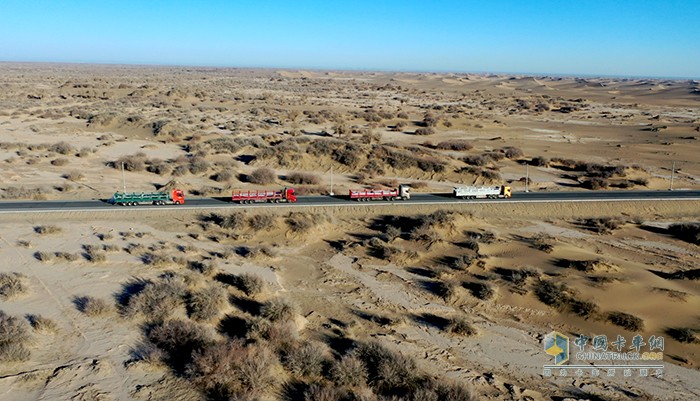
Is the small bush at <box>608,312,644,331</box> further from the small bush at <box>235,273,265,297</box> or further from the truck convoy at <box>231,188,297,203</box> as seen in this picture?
the truck convoy at <box>231,188,297,203</box>

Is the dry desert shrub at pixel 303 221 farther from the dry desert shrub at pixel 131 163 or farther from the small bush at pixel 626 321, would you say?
the dry desert shrub at pixel 131 163

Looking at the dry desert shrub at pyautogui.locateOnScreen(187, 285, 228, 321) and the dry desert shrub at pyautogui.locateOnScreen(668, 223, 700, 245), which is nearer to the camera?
the dry desert shrub at pyautogui.locateOnScreen(187, 285, 228, 321)

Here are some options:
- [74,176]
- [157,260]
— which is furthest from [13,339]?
[74,176]

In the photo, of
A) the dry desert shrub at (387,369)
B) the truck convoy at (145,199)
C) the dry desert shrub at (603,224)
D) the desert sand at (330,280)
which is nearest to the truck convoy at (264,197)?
the desert sand at (330,280)

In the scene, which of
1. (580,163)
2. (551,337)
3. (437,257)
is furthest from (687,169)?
(551,337)

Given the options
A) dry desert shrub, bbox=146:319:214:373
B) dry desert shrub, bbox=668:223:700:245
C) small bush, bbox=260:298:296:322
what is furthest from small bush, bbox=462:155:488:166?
dry desert shrub, bbox=146:319:214:373

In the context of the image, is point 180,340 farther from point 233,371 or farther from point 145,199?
point 145,199

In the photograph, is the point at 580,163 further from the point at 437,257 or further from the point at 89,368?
the point at 89,368
